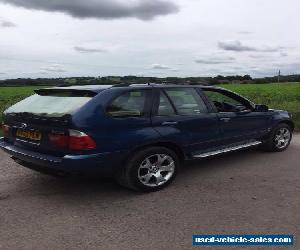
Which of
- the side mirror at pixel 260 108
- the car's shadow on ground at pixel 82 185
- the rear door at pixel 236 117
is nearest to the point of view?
the car's shadow on ground at pixel 82 185

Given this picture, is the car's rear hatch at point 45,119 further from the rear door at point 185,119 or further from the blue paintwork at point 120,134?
the rear door at point 185,119

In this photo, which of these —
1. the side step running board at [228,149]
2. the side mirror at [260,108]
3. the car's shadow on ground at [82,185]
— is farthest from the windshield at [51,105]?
the side mirror at [260,108]

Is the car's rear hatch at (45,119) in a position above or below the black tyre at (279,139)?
above

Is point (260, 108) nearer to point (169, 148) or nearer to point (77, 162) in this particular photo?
point (169, 148)

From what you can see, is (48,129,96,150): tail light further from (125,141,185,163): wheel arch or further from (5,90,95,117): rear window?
(125,141,185,163): wheel arch

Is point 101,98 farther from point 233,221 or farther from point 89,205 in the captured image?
point 233,221

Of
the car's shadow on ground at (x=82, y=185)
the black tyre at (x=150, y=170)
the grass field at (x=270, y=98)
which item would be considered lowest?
the car's shadow on ground at (x=82, y=185)

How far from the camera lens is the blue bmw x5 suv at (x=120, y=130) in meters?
4.25

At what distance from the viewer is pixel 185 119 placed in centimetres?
518

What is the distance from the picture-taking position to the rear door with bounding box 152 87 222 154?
4945 mm

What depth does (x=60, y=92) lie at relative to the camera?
481 cm

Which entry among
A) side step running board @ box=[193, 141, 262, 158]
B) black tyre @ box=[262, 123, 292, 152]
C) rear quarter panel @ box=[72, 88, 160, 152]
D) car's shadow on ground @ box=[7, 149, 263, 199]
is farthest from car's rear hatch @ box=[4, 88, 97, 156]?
black tyre @ box=[262, 123, 292, 152]

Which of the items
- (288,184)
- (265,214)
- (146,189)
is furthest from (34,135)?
(288,184)

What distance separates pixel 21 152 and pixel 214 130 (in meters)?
2.83
